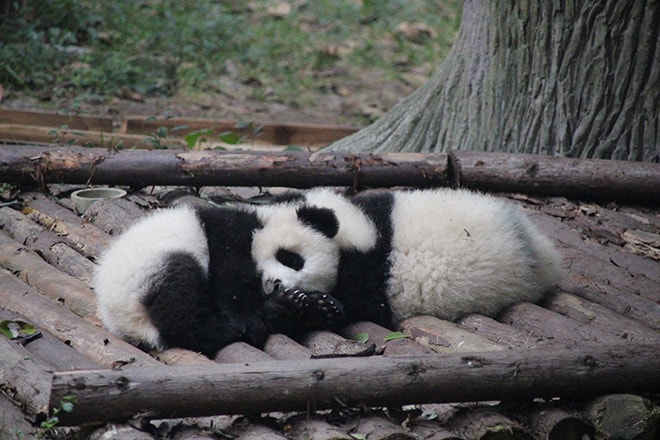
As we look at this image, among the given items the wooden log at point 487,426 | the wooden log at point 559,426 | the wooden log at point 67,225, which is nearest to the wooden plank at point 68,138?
the wooden log at point 67,225

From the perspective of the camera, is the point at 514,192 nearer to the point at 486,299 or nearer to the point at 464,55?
the point at 464,55

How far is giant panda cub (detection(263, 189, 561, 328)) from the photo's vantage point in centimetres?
372

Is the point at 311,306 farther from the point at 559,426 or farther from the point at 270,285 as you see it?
the point at 559,426

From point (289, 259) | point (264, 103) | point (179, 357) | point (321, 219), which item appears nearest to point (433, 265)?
point (321, 219)

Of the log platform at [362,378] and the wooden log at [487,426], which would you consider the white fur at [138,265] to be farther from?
the wooden log at [487,426]

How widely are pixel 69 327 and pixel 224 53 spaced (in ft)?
19.6

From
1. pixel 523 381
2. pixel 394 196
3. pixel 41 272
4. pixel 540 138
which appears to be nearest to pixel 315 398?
pixel 523 381

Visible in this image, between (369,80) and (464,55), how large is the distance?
3659 mm

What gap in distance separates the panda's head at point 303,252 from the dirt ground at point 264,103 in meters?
3.91

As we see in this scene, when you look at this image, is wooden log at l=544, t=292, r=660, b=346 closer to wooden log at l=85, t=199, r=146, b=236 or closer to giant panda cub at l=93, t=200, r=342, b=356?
giant panda cub at l=93, t=200, r=342, b=356

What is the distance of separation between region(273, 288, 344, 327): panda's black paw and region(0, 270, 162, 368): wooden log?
0.62m

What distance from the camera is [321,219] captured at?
3.75 meters

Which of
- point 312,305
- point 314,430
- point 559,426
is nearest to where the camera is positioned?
point 314,430

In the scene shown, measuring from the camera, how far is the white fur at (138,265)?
346 centimetres
